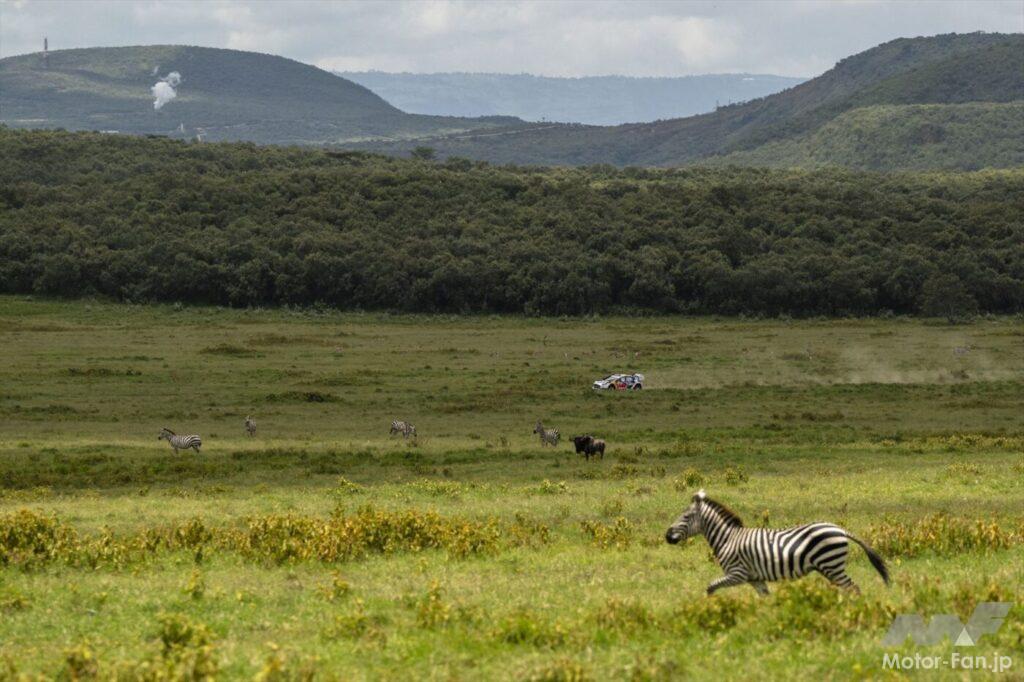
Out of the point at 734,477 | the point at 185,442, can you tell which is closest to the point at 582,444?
the point at 734,477

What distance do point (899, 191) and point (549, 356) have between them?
3794 inches

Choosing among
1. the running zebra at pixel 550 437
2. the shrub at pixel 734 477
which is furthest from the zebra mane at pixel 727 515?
the running zebra at pixel 550 437

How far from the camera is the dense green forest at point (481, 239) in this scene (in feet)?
336

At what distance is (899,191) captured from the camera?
495 feet

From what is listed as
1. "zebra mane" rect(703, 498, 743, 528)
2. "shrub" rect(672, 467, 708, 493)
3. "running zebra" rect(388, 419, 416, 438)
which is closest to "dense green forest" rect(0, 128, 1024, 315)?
"running zebra" rect(388, 419, 416, 438)

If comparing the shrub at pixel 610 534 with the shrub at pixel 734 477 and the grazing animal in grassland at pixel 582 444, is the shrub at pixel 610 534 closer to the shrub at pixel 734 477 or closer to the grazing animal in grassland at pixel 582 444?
the shrub at pixel 734 477

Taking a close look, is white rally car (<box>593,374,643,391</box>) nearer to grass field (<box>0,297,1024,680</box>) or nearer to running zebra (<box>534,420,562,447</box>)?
grass field (<box>0,297,1024,680</box>)

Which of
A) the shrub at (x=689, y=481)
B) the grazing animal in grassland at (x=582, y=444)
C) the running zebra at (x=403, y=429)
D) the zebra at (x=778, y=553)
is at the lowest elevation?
the running zebra at (x=403, y=429)

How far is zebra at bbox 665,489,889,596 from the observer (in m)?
12.8

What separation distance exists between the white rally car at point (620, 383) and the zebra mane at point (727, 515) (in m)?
38.9

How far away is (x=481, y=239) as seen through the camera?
116188 mm

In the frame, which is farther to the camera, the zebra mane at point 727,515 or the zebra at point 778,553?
the zebra mane at point 727,515

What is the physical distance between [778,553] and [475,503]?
12.3m

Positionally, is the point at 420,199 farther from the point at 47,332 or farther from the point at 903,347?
the point at 903,347
